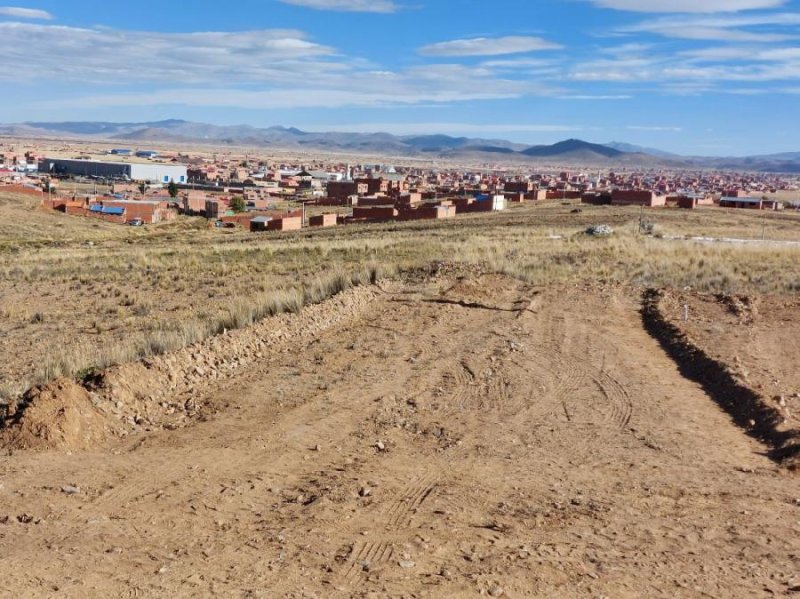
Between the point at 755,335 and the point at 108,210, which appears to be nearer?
the point at 755,335

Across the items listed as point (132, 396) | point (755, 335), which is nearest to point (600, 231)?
point (755, 335)

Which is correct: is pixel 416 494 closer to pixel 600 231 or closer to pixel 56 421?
pixel 56 421

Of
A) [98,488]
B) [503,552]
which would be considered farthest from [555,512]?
[98,488]

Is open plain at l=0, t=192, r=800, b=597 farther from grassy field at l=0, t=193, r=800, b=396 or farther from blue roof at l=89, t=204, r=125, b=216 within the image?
blue roof at l=89, t=204, r=125, b=216

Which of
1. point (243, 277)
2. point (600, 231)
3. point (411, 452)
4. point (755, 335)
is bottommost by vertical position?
point (243, 277)

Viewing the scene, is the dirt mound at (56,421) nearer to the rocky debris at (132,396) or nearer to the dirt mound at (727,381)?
the rocky debris at (132,396)

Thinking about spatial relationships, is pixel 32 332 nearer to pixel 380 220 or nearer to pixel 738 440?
pixel 738 440
